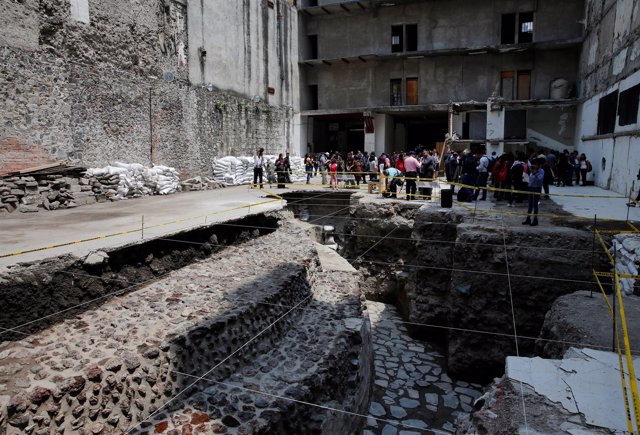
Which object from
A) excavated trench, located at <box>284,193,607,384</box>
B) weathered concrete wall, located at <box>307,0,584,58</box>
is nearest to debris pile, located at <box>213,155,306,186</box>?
excavated trench, located at <box>284,193,607,384</box>

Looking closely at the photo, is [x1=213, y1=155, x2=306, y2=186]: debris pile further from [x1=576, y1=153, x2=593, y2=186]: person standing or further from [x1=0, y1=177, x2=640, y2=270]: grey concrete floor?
[x1=576, y1=153, x2=593, y2=186]: person standing

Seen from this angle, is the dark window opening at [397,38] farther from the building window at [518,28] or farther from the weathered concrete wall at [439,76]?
the building window at [518,28]

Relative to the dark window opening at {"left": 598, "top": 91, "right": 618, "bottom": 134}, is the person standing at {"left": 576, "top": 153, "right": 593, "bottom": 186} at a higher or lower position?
lower

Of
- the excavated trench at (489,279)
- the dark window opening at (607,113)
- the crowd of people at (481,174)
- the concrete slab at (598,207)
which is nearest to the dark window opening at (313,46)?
the crowd of people at (481,174)

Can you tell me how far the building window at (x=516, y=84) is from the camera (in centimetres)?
2256

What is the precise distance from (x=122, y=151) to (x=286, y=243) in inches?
291

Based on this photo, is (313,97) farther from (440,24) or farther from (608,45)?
(608,45)

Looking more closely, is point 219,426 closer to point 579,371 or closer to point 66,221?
point 579,371

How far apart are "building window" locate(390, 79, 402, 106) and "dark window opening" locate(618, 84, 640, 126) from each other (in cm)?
1293

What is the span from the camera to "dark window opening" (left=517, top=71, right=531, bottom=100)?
22516mm

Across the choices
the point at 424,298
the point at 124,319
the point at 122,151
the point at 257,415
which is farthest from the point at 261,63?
the point at 257,415

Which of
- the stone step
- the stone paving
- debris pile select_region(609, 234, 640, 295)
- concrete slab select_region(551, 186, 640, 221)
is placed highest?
concrete slab select_region(551, 186, 640, 221)

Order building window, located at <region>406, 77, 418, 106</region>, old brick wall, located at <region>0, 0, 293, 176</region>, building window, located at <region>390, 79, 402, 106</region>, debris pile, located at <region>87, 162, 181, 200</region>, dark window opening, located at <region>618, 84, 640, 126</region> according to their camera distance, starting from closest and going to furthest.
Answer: old brick wall, located at <region>0, 0, 293, 176</region> < dark window opening, located at <region>618, 84, 640, 126</region> < debris pile, located at <region>87, 162, 181, 200</region> < building window, located at <region>406, 77, 418, 106</region> < building window, located at <region>390, 79, 402, 106</region>

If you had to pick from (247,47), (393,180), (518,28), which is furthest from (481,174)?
(518,28)
